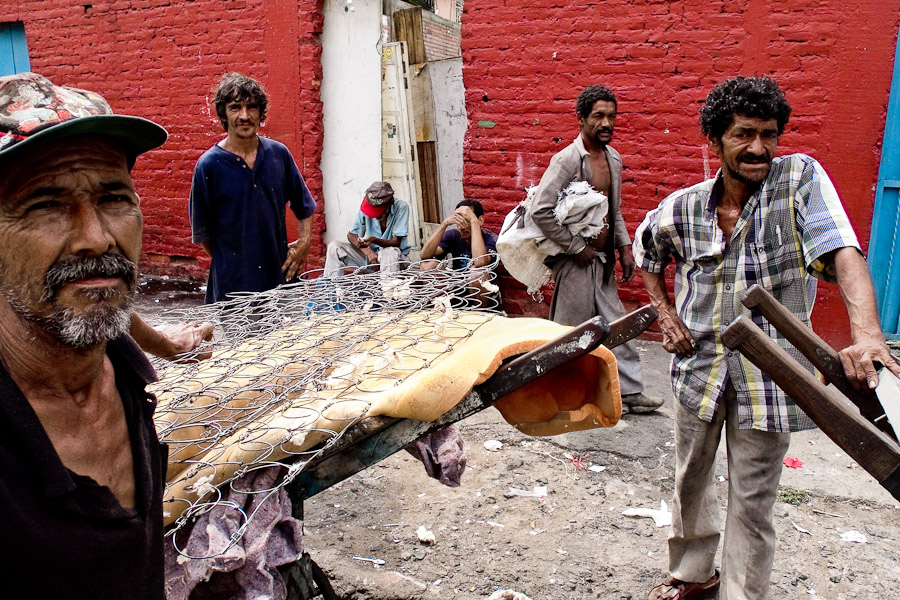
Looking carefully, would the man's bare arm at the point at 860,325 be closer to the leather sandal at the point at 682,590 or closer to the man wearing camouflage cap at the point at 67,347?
the leather sandal at the point at 682,590

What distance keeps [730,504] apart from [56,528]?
240cm

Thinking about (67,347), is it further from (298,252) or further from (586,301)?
(586,301)

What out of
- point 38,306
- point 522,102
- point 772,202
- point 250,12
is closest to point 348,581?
point 38,306

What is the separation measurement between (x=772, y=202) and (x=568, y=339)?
1.28 meters

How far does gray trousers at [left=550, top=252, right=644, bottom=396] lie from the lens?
479 centimetres

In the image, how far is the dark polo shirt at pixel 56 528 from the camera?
3.79ft

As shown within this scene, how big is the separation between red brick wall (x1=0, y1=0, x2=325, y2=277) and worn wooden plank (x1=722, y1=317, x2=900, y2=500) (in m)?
6.75

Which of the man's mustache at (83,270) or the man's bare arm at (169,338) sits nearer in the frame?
the man's mustache at (83,270)

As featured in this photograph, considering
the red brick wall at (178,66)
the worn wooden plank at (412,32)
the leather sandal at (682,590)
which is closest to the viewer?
the leather sandal at (682,590)

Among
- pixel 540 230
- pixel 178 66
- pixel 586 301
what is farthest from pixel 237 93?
pixel 178 66

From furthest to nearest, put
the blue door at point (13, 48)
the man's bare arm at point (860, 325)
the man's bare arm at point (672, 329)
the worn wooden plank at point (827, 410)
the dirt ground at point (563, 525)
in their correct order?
the blue door at point (13, 48)
the dirt ground at point (563, 525)
the man's bare arm at point (672, 329)
the man's bare arm at point (860, 325)
the worn wooden plank at point (827, 410)

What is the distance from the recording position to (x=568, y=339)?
5.91ft

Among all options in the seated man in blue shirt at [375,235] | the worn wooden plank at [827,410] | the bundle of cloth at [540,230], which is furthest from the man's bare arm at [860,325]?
the seated man in blue shirt at [375,235]

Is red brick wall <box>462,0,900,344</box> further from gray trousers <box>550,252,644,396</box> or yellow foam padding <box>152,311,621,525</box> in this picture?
yellow foam padding <box>152,311,621,525</box>
